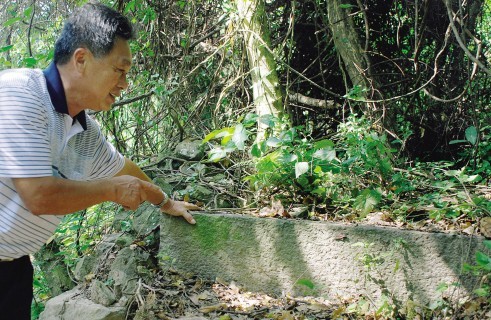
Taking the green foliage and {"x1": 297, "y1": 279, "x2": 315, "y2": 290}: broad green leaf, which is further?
the green foliage

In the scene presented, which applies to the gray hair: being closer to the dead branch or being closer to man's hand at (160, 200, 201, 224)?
man's hand at (160, 200, 201, 224)

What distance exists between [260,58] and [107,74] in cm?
258

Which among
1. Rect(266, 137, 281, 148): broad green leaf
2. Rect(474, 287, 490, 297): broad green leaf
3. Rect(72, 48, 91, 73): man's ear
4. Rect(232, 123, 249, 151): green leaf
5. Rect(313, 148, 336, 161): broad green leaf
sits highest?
Rect(72, 48, 91, 73): man's ear

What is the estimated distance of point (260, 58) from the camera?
15.5 ft

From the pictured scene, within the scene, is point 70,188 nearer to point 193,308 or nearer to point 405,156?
point 193,308

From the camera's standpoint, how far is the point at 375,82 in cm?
465

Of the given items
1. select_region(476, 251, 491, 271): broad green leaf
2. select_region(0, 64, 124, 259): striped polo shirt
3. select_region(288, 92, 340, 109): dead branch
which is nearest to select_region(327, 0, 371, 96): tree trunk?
select_region(288, 92, 340, 109): dead branch

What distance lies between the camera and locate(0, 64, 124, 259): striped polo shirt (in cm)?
198

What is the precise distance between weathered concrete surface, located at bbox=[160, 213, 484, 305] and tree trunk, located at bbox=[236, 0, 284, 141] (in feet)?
4.06

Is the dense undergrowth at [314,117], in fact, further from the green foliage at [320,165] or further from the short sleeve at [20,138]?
the short sleeve at [20,138]

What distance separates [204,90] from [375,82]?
2.02 metres

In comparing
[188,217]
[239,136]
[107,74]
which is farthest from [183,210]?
[107,74]

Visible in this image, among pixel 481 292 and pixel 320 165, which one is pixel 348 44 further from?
pixel 481 292

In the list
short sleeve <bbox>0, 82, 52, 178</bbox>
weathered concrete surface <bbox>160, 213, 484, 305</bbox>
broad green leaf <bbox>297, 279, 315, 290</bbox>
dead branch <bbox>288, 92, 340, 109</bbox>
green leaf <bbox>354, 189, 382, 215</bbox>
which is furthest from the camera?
dead branch <bbox>288, 92, 340, 109</bbox>
